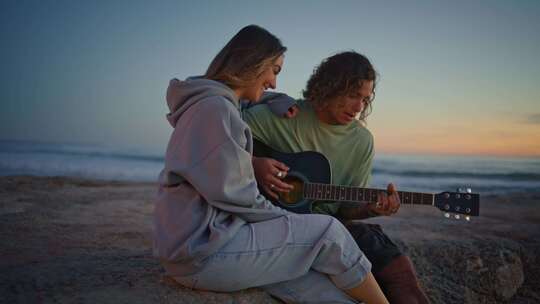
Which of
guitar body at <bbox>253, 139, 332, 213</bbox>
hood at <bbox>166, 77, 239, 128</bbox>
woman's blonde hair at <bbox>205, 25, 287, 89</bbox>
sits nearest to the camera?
hood at <bbox>166, 77, 239, 128</bbox>

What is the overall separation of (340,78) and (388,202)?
0.97m

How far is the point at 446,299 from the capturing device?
358 cm

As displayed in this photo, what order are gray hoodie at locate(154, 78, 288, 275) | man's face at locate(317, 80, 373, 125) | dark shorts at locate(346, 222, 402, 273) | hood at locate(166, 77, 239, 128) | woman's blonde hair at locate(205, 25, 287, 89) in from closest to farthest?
gray hoodie at locate(154, 78, 288, 275) < hood at locate(166, 77, 239, 128) < woman's blonde hair at locate(205, 25, 287, 89) < dark shorts at locate(346, 222, 402, 273) < man's face at locate(317, 80, 373, 125)

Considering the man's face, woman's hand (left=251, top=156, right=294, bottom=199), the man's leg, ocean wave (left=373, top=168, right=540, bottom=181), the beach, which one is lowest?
ocean wave (left=373, top=168, right=540, bottom=181)

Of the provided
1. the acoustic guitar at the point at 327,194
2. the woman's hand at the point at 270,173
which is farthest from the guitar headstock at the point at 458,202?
the woman's hand at the point at 270,173

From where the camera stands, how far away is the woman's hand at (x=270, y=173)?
2.77m

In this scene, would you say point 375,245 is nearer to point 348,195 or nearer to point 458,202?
point 348,195

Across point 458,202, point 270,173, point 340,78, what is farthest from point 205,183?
point 458,202

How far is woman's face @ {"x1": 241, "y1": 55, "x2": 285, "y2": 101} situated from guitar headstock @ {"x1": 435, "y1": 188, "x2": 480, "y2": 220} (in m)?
1.44

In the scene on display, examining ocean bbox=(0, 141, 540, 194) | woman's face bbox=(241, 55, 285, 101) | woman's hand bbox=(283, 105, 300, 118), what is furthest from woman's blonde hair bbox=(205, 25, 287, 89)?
ocean bbox=(0, 141, 540, 194)

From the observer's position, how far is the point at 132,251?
140 inches

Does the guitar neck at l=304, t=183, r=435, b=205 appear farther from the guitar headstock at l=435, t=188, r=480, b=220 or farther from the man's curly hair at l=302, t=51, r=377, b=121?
the man's curly hair at l=302, t=51, r=377, b=121

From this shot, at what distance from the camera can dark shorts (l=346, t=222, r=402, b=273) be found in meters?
2.60

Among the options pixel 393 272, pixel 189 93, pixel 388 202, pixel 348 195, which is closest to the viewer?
pixel 189 93
